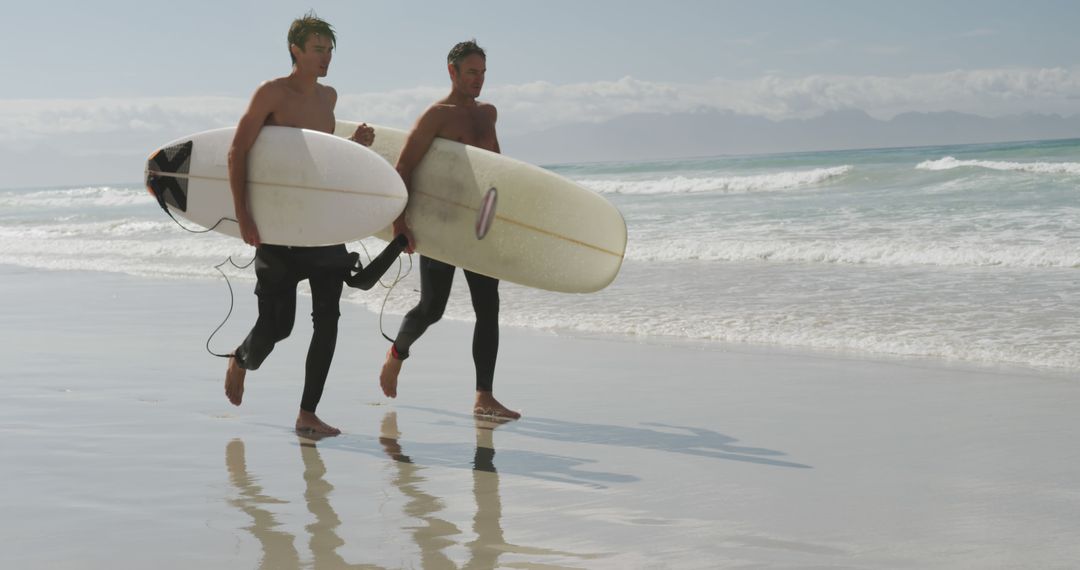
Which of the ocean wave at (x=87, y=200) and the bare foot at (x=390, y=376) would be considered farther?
the ocean wave at (x=87, y=200)

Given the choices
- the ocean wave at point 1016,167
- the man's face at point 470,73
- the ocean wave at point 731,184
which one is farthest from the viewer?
the ocean wave at point 731,184

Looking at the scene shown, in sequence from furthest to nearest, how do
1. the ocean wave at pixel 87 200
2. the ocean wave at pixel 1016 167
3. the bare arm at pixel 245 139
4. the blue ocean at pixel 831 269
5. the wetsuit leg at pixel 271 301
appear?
the ocean wave at pixel 87 200 < the ocean wave at pixel 1016 167 < the blue ocean at pixel 831 269 < the wetsuit leg at pixel 271 301 < the bare arm at pixel 245 139

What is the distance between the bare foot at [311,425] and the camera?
170 inches

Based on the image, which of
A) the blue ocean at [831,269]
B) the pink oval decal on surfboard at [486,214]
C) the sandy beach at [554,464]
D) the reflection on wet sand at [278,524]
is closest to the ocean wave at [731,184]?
the blue ocean at [831,269]

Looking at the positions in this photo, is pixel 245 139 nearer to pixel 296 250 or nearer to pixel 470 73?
pixel 296 250

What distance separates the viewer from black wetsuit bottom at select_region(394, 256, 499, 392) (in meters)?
4.71

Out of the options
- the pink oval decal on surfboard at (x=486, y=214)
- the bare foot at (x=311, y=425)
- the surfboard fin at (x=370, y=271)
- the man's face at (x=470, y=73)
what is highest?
the man's face at (x=470, y=73)

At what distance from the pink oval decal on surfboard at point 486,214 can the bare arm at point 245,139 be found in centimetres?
98

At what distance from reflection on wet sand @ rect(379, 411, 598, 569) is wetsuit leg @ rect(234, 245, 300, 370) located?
58 centimetres

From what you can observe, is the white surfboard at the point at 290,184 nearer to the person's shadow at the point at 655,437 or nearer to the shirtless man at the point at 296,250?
the shirtless man at the point at 296,250

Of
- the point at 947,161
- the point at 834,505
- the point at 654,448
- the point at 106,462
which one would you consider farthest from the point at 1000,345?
the point at 947,161

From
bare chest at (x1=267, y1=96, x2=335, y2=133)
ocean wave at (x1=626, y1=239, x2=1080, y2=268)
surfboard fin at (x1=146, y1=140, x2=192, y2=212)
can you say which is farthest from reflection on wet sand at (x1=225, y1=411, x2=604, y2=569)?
ocean wave at (x1=626, y1=239, x2=1080, y2=268)

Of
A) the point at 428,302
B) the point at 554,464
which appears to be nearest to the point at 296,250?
the point at 428,302

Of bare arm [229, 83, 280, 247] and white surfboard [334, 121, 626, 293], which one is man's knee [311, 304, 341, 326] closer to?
bare arm [229, 83, 280, 247]
